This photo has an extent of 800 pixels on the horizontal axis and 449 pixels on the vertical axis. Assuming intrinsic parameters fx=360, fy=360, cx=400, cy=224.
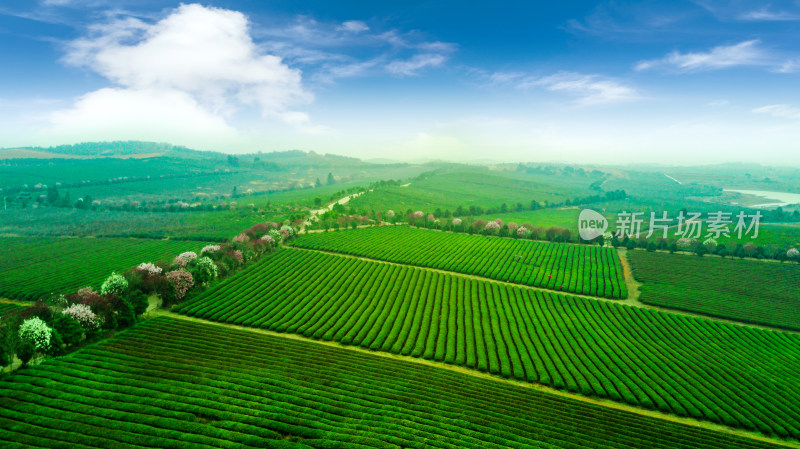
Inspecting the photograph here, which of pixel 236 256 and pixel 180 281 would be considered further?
pixel 236 256

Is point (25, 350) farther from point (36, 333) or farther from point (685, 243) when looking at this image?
point (685, 243)

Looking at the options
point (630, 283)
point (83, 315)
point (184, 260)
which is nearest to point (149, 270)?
point (184, 260)

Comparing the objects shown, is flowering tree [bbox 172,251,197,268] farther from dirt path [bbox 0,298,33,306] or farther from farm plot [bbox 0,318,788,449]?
farm plot [bbox 0,318,788,449]

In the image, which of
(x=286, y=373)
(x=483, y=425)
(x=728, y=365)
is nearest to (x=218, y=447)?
(x=286, y=373)

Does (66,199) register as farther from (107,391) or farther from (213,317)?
(107,391)

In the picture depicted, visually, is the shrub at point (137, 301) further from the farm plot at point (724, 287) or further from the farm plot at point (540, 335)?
the farm plot at point (724, 287)

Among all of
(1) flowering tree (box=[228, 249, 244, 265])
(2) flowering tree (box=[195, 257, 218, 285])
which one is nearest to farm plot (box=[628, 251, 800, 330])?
(1) flowering tree (box=[228, 249, 244, 265])
